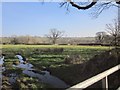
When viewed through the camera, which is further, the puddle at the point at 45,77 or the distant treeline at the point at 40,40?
the puddle at the point at 45,77

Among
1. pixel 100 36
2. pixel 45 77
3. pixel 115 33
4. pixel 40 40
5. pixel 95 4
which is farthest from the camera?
pixel 45 77

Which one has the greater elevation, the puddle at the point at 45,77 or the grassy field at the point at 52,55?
the grassy field at the point at 52,55

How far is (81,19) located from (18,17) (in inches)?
85.5

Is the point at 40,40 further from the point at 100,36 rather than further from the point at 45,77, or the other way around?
the point at 100,36

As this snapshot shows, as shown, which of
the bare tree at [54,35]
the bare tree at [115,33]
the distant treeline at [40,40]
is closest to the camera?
the distant treeline at [40,40]

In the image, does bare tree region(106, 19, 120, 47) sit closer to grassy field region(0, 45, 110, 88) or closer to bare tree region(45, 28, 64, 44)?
grassy field region(0, 45, 110, 88)

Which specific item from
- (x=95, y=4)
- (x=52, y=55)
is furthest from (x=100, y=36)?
(x=52, y=55)

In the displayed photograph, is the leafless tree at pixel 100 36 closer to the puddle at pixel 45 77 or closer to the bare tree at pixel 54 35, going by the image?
the bare tree at pixel 54 35

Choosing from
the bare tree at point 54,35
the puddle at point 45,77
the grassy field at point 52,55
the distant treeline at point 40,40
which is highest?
the bare tree at point 54,35

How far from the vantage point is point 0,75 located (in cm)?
632

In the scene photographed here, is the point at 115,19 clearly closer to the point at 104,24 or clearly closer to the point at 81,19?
the point at 104,24

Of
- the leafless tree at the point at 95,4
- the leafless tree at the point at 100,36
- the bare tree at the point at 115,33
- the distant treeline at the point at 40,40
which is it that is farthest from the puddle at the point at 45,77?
the leafless tree at the point at 95,4

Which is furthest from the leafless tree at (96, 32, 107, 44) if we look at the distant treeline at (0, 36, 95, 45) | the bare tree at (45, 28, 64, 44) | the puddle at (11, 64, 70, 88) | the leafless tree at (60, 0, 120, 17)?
the puddle at (11, 64, 70, 88)

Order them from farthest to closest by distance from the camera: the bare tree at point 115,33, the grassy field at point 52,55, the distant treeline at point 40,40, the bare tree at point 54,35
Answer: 1. the grassy field at point 52,55
2. the bare tree at point 115,33
3. the bare tree at point 54,35
4. the distant treeline at point 40,40
